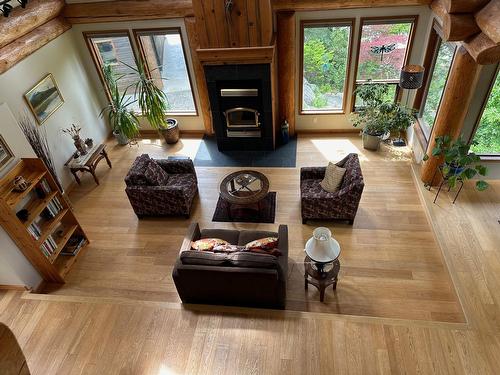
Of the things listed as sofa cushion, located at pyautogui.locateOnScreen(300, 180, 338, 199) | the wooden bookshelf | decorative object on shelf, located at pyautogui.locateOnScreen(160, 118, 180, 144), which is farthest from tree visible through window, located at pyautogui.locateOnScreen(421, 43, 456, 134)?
the wooden bookshelf

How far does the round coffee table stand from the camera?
470 centimetres

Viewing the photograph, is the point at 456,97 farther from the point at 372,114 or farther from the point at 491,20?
the point at 372,114

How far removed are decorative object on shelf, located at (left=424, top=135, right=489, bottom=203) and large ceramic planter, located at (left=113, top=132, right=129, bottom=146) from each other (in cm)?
555

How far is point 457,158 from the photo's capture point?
4.30 metres

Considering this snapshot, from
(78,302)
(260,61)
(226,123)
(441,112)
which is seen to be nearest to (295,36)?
(260,61)

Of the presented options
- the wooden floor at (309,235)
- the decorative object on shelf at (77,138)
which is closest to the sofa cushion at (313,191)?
the wooden floor at (309,235)

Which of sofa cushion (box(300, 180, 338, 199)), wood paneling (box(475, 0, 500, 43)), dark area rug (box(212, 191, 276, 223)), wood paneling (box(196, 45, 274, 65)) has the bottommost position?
dark area rug (box(212, 191, 276, 223))

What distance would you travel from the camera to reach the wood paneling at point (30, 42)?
4688 millimetres

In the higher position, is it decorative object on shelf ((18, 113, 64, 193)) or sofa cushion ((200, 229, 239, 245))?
decorative object on shelf ((18, 113, 64, 193))

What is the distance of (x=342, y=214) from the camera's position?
4641 mm

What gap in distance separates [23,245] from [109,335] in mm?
1494

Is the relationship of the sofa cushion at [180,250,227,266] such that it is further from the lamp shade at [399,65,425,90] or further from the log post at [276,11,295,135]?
the lamp shade at [399,65,425,90]

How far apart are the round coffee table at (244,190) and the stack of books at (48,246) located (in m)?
2.26

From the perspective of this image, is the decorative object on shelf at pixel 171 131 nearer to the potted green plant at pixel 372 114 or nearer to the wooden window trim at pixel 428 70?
the potted green plant at pixel 372 114
